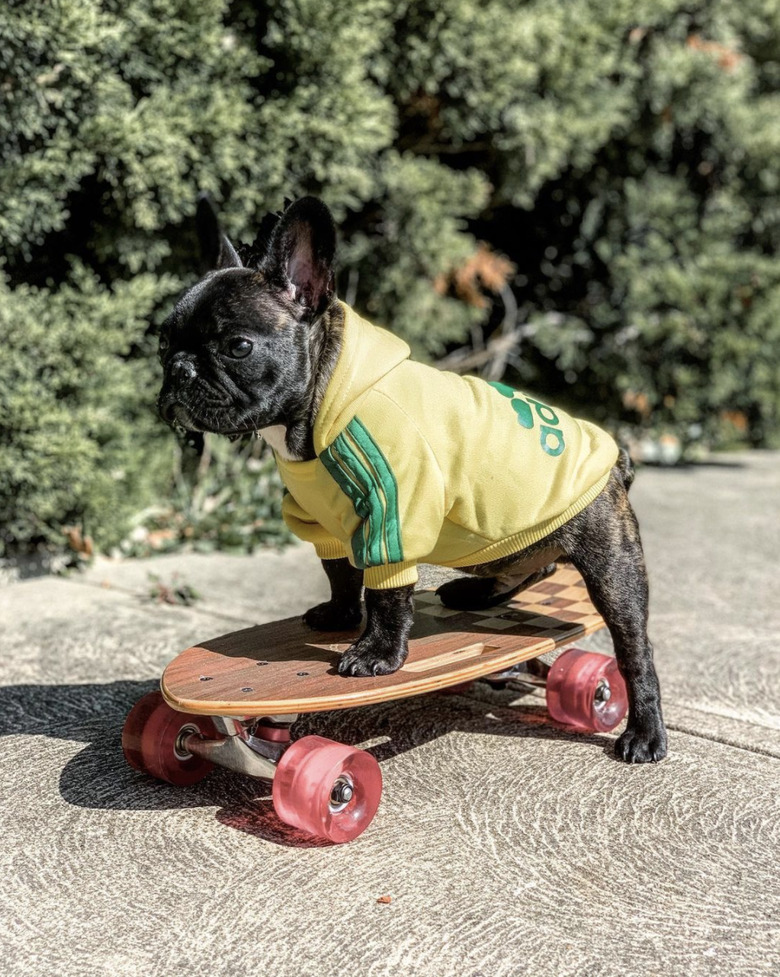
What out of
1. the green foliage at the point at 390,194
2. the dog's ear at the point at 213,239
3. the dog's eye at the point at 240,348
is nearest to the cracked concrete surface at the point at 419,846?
the dog's eye at the point at 240,348

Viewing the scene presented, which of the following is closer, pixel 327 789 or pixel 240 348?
pixel 327 789

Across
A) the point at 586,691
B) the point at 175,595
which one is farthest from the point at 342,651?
the point at 175,595

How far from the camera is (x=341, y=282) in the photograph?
7.15m

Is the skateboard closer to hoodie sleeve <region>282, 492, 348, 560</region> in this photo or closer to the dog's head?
hoodie sleeve <region>282, 492, 348, 560</region>

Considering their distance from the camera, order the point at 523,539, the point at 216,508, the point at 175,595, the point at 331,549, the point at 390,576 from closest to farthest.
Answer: the point at 390,576
the point at 523,539
the point at 331,549
the point at 175,595
the point at 216,508

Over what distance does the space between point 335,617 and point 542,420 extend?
84 centimetres

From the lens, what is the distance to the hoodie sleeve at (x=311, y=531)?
302 cm

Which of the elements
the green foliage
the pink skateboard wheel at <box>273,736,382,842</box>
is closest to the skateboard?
the pink skateboard wheel at <box>273,736,382,842</box>

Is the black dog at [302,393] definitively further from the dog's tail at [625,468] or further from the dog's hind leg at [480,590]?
the dog's hind leg at [480,590]

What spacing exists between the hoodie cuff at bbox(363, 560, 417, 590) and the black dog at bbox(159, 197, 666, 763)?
0.02 m

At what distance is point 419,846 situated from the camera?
2551 millimetres

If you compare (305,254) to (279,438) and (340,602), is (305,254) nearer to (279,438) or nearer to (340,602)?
(279,438)

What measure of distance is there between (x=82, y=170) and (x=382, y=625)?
10.5 feet

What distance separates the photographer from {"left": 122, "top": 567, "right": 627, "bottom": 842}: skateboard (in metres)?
2.53
